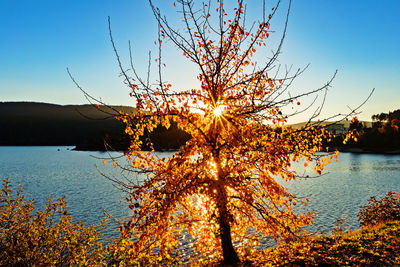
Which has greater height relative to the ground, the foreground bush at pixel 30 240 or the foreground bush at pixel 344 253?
the foreground bush at pixel 30 240

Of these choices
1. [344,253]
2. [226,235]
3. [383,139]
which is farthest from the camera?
[383,139]

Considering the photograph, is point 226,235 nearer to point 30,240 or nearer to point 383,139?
point 30,240

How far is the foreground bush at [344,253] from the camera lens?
11.3m

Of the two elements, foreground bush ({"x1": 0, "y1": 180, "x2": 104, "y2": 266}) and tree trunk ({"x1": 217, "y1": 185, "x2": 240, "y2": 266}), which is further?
tree trunk ({"x1": 217, "y1": 185, "x2": 240, "y2": 266})

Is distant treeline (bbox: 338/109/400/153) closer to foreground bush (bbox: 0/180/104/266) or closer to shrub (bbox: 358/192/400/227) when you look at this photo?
shrub (bbox: 358/192/400/227)

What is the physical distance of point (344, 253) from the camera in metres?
12.6

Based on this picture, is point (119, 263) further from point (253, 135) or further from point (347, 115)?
point (347, 115)

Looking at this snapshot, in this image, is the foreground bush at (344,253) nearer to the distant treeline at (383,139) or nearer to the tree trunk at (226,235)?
the tree trunk at (226,235)

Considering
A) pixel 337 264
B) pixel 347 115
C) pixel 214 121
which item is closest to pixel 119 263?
pixel 214 121

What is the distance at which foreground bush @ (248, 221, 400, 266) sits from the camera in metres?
11.3

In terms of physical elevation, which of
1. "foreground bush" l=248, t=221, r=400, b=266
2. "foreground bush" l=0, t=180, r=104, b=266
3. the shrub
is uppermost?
"foreground bush" l=0, t=180, r=104, b=266

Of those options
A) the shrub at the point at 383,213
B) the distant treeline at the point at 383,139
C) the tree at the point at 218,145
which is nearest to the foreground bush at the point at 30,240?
the tree at the point at 218,145

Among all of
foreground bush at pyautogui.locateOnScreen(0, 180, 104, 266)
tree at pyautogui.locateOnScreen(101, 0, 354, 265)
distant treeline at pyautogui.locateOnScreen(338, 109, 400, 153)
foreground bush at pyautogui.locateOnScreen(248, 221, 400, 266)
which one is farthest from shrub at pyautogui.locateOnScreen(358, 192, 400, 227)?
distant treeline at pyautogui.locateOnScreen(338, 109, 400, 153)

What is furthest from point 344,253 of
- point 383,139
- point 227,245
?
point 383,139
